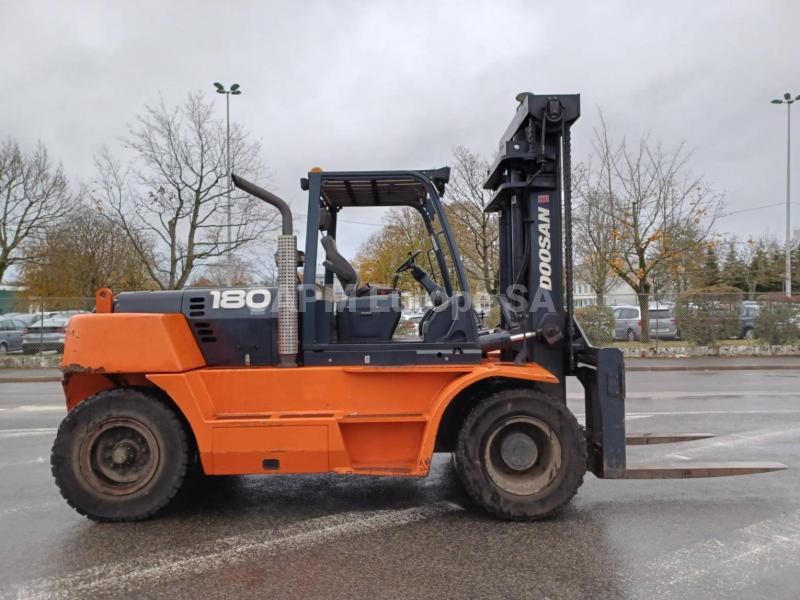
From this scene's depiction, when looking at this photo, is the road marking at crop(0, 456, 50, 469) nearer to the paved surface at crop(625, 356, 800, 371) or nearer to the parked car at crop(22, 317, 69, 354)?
the paved surface at crop(625, 356, 800, 371)

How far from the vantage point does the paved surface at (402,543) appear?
3633 millimetres

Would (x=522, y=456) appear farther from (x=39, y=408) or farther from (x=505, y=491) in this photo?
(x=39, y=408)

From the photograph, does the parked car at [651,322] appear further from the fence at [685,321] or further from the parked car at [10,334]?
the parked car at [10,334]

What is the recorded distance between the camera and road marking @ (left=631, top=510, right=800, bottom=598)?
3.61m

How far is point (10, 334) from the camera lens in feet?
70.1

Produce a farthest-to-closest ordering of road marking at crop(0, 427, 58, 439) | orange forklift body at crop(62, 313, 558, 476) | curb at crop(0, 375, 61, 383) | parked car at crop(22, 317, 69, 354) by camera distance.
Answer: parked car at crop(22, 317, 69, 354)
curb at crop(0, 375, 61, 383)
road marking at crop(0, 427, 58, 439)
orange forklift body at crop(62, 313, 558, 476)

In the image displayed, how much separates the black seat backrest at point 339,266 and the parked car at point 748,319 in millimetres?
18556

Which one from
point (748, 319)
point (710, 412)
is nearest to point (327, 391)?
point (710, 412)

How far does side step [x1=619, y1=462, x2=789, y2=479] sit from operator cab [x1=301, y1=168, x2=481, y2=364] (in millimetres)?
1588

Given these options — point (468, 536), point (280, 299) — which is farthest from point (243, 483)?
point (468, 536)

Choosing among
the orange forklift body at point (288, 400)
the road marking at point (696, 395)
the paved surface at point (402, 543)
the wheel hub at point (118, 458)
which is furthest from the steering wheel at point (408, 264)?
the road marking at point (696, 395)

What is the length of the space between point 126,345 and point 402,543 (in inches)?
104

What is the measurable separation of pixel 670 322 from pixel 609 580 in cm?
1847

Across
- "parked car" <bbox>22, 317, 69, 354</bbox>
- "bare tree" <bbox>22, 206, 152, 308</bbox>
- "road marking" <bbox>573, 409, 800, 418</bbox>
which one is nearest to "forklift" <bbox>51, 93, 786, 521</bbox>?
"road marking" <bbox>573, 409, 800, 418</bbox>
